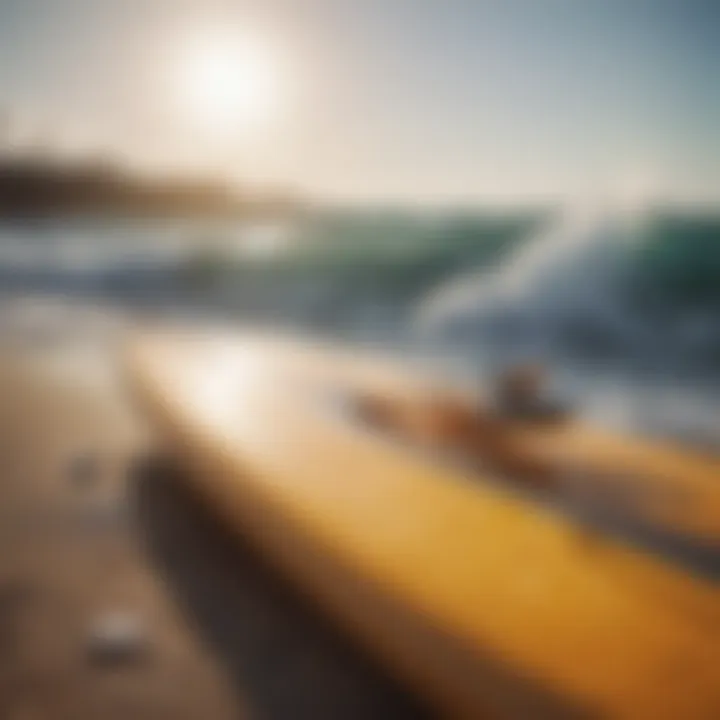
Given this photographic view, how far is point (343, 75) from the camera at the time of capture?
1.14 m

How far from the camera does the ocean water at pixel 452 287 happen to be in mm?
1034

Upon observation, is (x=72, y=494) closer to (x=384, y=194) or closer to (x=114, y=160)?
(x=114, y=160)

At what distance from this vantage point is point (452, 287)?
1123mm

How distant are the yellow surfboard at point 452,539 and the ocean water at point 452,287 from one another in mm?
44

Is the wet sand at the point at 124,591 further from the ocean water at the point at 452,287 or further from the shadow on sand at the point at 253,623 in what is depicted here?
the ocean water at the point at 452,287

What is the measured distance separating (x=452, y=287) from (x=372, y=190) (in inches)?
5.5

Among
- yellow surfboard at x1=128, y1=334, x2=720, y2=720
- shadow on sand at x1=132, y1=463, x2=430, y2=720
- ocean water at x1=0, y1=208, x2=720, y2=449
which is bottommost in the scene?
shadow on sand at x1=132, y1=463, x2=430, y2=720

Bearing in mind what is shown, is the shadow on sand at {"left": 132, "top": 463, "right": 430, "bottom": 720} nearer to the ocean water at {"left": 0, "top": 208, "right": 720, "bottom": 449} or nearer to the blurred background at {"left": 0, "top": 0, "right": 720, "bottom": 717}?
the blurred background at {"left": 0, "top": 0, "right": 720, "bottom": 717}

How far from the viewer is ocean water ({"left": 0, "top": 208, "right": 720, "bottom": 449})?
1.03m

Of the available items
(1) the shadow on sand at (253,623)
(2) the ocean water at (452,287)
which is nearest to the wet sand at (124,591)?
(1) the shadow on sand at (253,623)

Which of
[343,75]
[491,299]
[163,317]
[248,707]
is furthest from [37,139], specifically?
[248,707]

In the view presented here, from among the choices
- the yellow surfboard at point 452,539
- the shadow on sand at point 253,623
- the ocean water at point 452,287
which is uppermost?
the ocean water at point 452,287

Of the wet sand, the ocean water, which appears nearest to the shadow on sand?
the wet sand

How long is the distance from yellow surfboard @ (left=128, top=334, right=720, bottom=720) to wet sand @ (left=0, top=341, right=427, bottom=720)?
47mm
